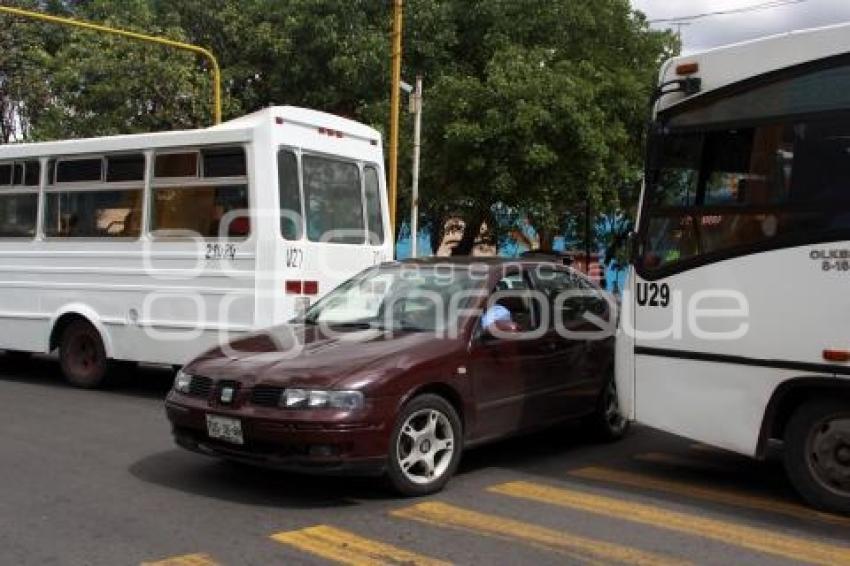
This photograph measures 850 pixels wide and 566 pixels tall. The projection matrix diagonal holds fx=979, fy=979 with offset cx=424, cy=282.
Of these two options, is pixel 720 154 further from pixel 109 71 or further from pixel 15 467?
pixel 109 71

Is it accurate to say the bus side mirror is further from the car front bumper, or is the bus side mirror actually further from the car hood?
the car front bumper

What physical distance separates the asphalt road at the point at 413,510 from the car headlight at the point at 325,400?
65cm

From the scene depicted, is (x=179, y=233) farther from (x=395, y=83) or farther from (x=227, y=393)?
(x=395, y=83)

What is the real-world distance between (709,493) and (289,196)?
511 cm

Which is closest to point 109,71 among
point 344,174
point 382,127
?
point 382,127

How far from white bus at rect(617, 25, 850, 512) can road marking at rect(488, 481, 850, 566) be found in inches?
26.3

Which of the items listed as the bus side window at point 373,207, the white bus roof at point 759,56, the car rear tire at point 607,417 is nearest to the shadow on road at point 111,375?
the bus side window at point 373,207

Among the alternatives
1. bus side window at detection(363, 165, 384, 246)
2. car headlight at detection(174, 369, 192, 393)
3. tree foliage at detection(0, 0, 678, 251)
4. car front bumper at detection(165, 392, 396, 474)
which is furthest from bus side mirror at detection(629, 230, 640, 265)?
tree foliage at detection(0, 0, 678, 251)

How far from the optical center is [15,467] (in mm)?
7016

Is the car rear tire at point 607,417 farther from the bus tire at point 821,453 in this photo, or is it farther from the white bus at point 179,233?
the white bus at point 179,233

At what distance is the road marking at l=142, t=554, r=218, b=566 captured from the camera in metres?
5.00

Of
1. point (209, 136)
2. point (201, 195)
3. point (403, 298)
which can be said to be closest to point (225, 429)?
point (403, 298)

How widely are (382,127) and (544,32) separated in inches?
174

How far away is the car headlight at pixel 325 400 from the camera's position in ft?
19.6
